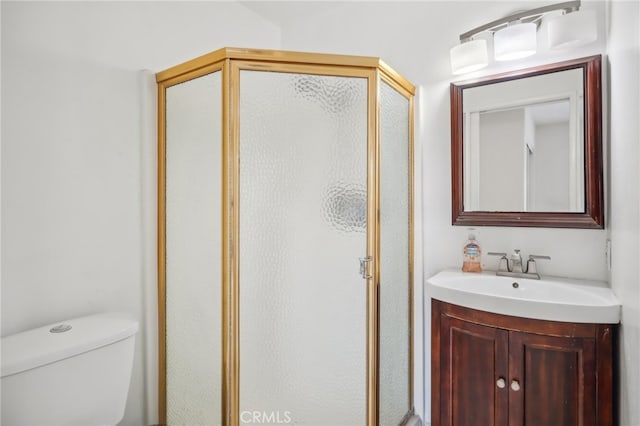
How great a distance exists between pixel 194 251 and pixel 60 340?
21.9 inches

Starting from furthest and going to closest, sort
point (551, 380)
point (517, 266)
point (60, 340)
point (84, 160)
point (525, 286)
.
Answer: point (517, 266), point (525, 286), point (84, 160), point (551, 380), point (60, 340)

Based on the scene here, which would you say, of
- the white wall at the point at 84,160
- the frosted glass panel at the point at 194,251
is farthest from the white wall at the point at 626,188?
the white wall at the point at 84,160

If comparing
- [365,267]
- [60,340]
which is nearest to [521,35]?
[365,267]

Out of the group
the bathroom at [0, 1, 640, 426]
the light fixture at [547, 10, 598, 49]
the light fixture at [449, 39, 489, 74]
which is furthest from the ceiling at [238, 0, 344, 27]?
the light fixture at [547, 10, 598, 49]

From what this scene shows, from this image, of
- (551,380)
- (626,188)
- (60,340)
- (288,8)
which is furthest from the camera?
(288,8)

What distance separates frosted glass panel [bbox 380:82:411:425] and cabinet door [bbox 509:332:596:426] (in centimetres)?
51

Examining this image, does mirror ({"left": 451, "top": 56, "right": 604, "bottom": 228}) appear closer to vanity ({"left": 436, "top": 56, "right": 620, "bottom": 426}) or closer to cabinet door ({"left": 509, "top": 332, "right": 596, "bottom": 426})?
→ vanity ({"left": 436, "top": 56, "right": 620, "bottom": 426})

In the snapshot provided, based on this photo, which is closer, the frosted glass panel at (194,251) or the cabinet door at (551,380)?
the cabinet door at (551,380)

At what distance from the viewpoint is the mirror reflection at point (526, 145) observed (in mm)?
1524

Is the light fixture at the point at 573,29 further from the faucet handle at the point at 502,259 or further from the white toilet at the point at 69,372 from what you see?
the white toilet at the point at 69,372

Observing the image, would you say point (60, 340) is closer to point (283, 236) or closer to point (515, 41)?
point (283, 236)

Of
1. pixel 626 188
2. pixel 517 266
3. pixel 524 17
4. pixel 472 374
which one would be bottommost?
pixel 472 374

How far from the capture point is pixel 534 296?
1506 millimetres

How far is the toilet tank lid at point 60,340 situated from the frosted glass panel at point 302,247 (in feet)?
1.56
